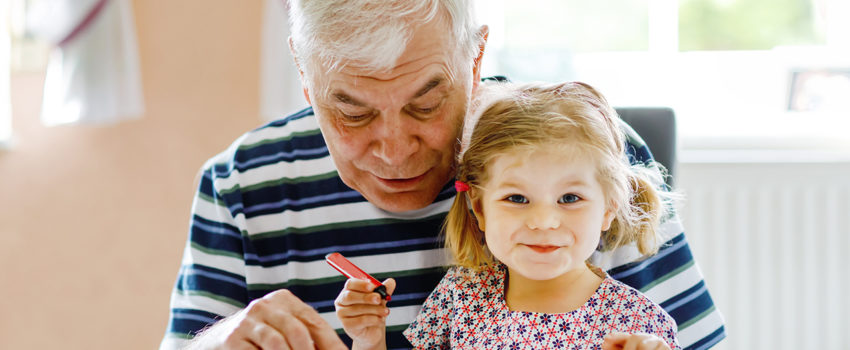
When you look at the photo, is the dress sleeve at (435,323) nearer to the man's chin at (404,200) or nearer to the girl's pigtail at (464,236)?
the girl's pigtail at (464,236)

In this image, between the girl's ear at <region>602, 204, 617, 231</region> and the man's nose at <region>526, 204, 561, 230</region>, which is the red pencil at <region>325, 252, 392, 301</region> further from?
the girl's ear at <region>602, 204, 617, 231</region>

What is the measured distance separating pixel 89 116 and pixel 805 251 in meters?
2.45

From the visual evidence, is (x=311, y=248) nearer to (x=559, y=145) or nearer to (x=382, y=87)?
(x=382, y=87)

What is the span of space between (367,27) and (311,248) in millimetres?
445

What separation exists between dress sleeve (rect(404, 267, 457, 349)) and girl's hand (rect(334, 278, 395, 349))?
0.35 feet

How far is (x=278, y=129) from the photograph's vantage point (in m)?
1.46

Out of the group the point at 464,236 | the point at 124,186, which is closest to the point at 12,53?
the point at 124,186

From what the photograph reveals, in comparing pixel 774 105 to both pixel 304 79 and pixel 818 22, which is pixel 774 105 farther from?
pixel 304 79

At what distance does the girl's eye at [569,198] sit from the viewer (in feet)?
3.40

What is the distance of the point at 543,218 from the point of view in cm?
100

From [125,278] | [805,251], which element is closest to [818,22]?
[805,251]

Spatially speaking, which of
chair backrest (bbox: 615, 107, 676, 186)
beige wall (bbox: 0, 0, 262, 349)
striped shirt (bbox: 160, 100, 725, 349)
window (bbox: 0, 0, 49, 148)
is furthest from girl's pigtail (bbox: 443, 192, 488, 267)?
window (bbox: 0, 0, 49, 148)

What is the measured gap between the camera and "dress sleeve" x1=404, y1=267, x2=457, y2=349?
3.83ft

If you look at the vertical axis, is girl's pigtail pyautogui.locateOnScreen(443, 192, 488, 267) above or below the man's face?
below
